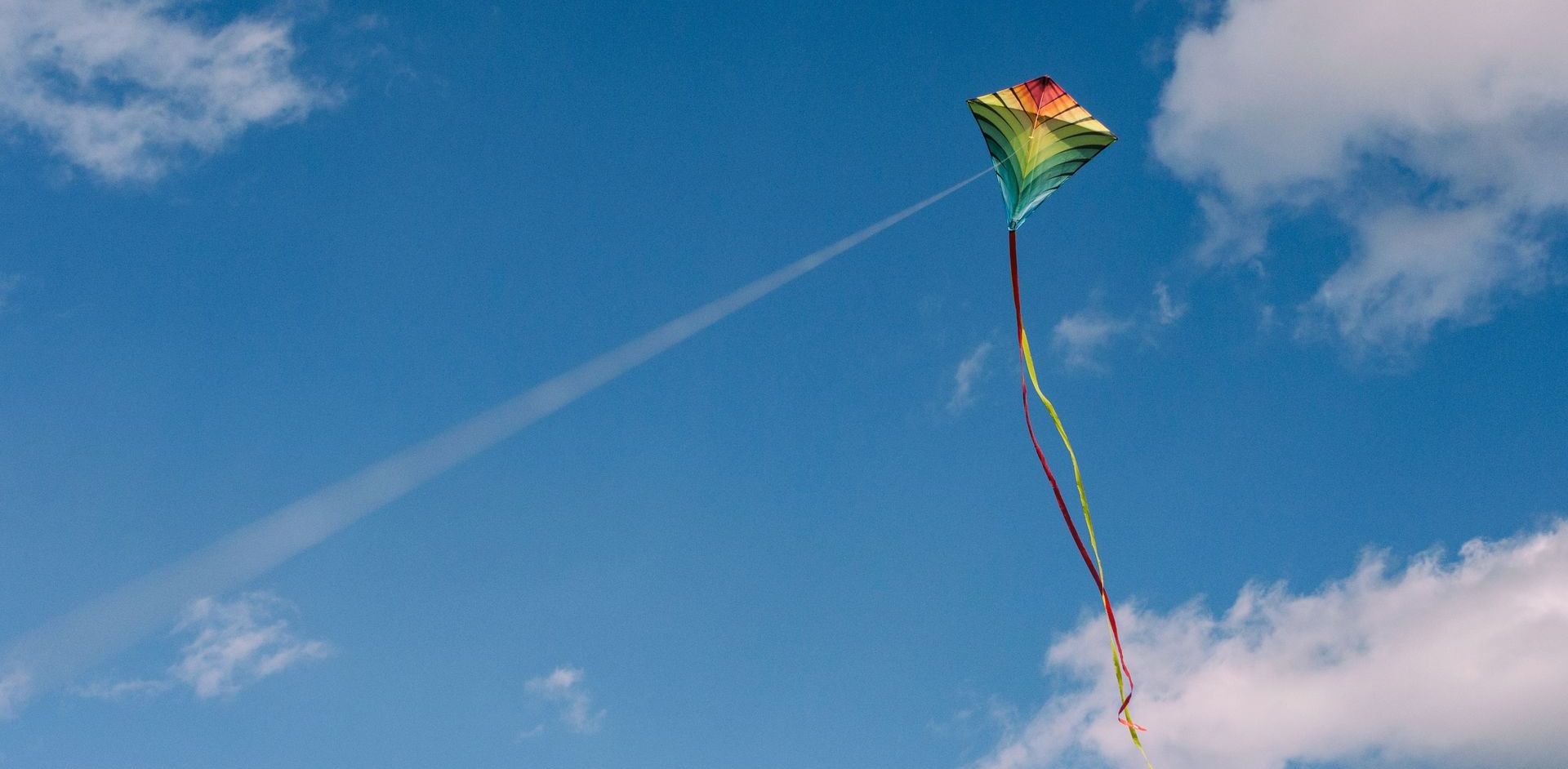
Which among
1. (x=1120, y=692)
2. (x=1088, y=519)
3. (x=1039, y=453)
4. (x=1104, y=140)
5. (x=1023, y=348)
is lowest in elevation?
(x=1120, y=692)

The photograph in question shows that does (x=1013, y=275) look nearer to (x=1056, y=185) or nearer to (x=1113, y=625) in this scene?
(x=1056, y=185)

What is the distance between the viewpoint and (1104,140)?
111ft

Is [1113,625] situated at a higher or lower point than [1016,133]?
lower

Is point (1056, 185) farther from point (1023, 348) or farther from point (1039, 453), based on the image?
point (1039, 453)

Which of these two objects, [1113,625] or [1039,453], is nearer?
[1113,625]

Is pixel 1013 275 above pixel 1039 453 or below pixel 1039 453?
above

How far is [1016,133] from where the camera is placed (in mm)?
34250

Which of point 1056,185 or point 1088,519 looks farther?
point 1056,185

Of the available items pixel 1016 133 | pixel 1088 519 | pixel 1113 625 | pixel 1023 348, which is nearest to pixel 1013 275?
pixel 1023 348

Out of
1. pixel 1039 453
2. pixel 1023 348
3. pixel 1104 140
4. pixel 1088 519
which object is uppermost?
pixel 1104 140

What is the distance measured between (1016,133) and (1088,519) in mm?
10590

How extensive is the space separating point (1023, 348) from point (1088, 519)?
188 inches

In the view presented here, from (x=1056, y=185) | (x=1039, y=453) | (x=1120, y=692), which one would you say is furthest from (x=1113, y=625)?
(x=1056, y=185)

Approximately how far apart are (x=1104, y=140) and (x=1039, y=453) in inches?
339
